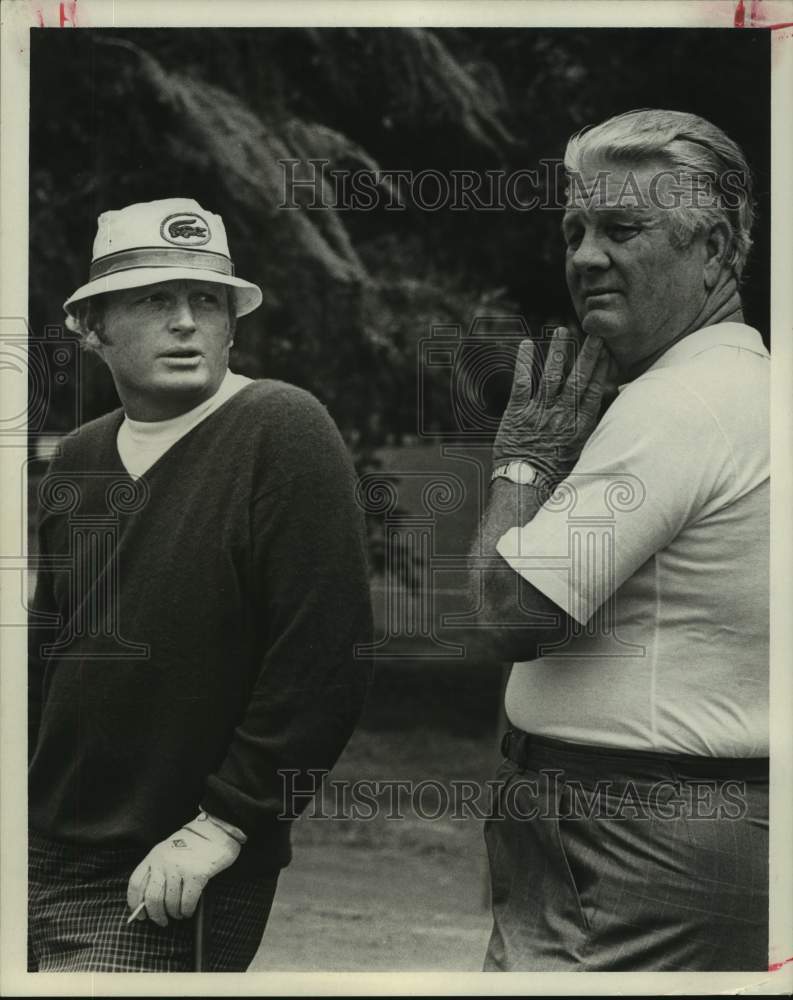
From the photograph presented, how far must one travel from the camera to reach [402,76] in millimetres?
3869

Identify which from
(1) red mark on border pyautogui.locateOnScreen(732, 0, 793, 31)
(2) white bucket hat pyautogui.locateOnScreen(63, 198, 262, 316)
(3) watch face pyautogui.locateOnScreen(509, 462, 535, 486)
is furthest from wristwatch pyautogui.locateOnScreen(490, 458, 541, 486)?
(1) red mark on border pyautogui.locateOnScreen(732, 0, 793, 31)

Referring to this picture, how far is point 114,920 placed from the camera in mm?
3752

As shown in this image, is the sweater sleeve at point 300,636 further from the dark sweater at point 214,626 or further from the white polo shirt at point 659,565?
the white polo shirt at point 659,565

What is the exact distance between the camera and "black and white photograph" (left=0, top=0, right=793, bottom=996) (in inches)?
142

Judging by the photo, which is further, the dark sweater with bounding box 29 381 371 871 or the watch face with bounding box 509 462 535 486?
the dark sweater with bounding box 29 381 371 871

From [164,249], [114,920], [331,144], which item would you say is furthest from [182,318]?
[114,920]

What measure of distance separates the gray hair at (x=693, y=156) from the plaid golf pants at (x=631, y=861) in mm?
1340

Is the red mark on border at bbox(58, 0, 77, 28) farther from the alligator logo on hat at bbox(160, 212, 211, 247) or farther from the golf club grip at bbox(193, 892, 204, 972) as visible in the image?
the golf club grip at bbox(193, 892, 204, 972)

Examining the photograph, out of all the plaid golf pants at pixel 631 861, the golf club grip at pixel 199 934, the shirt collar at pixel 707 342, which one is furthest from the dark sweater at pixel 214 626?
the shirt collar at pixel 707 342

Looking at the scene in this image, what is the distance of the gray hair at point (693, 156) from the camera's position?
3674mm

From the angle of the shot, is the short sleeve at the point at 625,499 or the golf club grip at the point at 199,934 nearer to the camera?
the short sleeve at the point at 625,499

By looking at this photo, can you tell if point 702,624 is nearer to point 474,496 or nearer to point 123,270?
point 474,496

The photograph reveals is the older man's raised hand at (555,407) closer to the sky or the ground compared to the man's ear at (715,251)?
closer to the ground

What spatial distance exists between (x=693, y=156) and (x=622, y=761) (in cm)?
159
